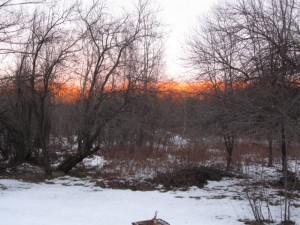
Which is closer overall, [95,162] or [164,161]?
[164,161]

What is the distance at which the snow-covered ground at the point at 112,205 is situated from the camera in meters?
7.89

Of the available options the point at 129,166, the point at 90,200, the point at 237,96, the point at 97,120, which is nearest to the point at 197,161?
the point at 129,166

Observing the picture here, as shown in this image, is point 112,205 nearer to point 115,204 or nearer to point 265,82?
point 115,204

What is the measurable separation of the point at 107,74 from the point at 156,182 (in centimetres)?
479

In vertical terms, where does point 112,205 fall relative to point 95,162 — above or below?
below

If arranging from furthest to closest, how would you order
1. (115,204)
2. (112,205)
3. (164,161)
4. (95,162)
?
(95,162) → (164,161) → (115,204) → (112,205)

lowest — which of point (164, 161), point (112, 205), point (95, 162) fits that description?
point (112, 205)

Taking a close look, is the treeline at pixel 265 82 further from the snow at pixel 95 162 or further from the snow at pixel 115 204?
the snow at pixel 95 162

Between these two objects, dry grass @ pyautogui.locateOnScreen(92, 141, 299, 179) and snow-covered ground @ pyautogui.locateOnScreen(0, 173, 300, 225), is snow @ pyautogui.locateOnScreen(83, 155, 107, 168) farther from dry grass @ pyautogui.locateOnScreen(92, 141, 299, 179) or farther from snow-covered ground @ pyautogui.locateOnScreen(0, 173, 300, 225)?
snow-covered ground @ pyautogui.locateOnScreen(0, 173, 300, 225)

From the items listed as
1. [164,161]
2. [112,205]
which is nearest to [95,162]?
[164,161]

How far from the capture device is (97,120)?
14492mm

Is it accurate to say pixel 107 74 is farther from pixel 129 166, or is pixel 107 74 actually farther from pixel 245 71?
pixel 245 71

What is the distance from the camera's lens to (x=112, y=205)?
30.8 ft

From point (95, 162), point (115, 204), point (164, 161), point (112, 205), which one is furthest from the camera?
point (95, 162)
